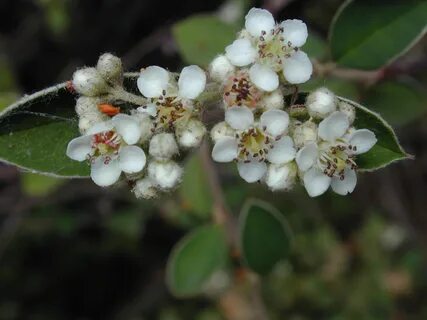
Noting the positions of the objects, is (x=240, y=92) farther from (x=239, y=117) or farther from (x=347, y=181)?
(x=347, y=181)

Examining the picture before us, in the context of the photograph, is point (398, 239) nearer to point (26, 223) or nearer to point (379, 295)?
point (379, 295)

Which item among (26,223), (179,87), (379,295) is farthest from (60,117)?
(379,295)

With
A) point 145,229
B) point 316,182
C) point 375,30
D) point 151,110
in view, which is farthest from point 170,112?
point 145,229

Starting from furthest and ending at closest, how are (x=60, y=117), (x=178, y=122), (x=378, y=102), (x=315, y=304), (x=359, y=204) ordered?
(x=359, y=204) → (x=315, y=304) → (x=378, y=102) → (x=60, y=117) → (x=178, y=122)

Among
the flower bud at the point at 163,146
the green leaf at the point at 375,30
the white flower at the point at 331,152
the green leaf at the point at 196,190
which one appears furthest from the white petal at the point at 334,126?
the green leaf at the point at 196,190

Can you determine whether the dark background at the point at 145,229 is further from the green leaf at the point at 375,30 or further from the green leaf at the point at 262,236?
the green leaf at the point at 375,30

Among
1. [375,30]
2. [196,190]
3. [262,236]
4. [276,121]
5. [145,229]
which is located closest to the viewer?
[276,121]
